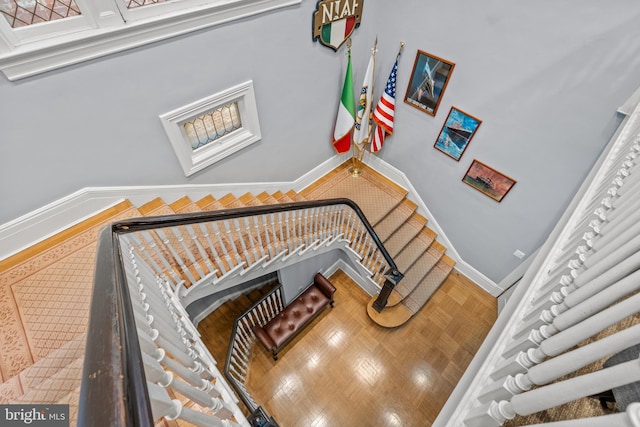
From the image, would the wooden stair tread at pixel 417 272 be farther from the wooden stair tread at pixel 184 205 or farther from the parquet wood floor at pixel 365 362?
Answer: the wooden stair tread at pixel 184 205

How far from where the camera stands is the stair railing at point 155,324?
60 cm

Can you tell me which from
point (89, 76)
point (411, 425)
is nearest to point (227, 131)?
point (89, 76)

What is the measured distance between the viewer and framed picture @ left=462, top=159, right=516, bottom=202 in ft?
12.1

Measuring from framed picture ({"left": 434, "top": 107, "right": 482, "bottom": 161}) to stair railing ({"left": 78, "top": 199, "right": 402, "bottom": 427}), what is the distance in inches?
82.1

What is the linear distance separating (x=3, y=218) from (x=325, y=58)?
3.66 m

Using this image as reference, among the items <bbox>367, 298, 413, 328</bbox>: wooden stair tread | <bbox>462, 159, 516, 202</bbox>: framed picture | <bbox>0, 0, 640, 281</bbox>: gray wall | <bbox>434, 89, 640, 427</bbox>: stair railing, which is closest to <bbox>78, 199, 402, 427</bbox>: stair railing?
<bbox>434, 89, 640, 427</bbox>: stair railing

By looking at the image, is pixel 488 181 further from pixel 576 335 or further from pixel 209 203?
pixel 209 203

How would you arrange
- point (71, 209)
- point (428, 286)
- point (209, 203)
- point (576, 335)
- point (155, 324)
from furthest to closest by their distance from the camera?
point (428, 286) → point (209, 203) → point (71, 209) → point (155, 324) → point (576, 335)

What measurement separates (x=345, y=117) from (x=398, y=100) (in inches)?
34.2

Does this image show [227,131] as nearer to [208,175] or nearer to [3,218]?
[208,175]

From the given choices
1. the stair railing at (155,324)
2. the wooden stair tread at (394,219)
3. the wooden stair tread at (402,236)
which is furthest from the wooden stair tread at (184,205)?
the wooden stair tread at (402,236)

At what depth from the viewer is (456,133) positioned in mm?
3873

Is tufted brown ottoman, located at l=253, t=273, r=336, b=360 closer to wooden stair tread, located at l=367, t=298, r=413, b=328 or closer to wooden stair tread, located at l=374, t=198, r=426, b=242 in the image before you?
wooden stair tread, located at l=367, t=298, r=413, b=328

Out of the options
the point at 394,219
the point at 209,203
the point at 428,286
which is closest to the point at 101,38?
the point at 209,203
